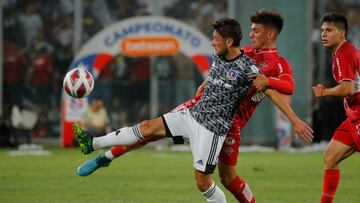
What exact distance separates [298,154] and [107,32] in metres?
5.86

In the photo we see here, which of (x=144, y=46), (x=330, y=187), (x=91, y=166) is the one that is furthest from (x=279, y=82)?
(x=144, y=46)

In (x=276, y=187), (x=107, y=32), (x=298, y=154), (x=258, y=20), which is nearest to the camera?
(x=258, y=20)

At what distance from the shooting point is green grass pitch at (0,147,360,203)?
480 inches

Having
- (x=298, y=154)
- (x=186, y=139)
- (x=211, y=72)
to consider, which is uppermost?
(x=211, y=72)

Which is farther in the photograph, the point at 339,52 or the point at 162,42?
the point at 162,42

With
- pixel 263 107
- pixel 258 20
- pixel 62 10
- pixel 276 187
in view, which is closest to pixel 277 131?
pixel 263 107

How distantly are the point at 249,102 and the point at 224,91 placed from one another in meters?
0.69

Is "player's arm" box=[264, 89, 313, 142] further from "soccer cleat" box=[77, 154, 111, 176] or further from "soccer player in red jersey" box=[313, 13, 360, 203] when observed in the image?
"soccer cleat" box=[77, 154, 111, 176]

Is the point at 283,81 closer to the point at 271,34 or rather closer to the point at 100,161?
the point at 271,34

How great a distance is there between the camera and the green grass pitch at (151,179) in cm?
1220

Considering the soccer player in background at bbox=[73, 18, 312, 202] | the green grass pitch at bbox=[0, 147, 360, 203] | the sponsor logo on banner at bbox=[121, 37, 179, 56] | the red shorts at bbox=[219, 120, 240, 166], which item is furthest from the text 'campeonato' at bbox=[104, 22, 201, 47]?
the soccer player in background at bbox=[73, 18, 312, 202]

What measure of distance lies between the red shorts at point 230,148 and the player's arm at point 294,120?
28.8 inches

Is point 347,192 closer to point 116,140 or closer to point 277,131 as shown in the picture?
point 116,140

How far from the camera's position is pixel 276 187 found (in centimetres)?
1391
